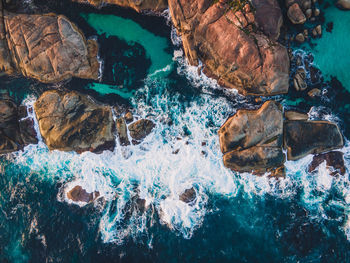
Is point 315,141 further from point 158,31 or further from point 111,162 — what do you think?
point 111,162

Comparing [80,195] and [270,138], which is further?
[80,195]

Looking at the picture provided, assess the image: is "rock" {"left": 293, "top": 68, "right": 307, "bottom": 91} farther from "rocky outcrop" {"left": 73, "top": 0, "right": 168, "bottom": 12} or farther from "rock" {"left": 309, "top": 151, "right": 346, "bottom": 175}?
"rocky outcrop" {"left": 73, "top": 0, "right": 168, "bottom": 12}

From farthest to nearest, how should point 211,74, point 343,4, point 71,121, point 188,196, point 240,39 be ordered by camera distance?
point 188,196 → point 211,74 → point 71,121 → point 343,4 → point 240,39

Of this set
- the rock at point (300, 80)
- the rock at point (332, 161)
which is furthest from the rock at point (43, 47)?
the rock at point (332, 161)

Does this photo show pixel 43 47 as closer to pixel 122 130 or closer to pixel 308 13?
pixel 122 130

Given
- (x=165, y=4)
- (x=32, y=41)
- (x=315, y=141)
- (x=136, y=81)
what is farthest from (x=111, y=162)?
(x=315, y=141)

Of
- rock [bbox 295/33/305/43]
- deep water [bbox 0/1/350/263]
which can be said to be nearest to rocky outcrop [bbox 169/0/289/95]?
deep water [bbox 0/1/350/263]

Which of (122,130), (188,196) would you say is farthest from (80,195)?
(188,196)
